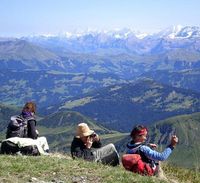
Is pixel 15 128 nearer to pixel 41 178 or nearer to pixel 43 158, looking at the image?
pixel 43 158

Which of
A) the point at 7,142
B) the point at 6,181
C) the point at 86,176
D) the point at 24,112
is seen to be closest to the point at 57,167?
the point at 86,176

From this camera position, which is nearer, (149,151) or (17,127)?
(149,151)

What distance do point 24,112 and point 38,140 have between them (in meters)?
1.33

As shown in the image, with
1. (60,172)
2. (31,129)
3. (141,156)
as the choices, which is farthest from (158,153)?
(31,129)

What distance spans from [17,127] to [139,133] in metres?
6.39

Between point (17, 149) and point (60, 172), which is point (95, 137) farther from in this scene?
point (60, 172)

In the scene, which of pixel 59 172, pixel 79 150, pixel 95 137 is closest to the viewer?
pixel 59 172

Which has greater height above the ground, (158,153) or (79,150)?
(158,153)

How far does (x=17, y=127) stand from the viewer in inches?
747

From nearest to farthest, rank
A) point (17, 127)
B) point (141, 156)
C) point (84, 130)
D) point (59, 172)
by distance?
1. point (59, 172)
2. point (141, 156)
3. point (84, 130)
4. point (17, 127)

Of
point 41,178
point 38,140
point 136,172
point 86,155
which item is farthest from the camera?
point 38,140

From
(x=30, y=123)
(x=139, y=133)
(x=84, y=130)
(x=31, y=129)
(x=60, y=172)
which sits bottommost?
(x=60, y=172)

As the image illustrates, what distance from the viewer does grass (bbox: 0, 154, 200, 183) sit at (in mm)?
12691

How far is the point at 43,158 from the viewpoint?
15.4m
